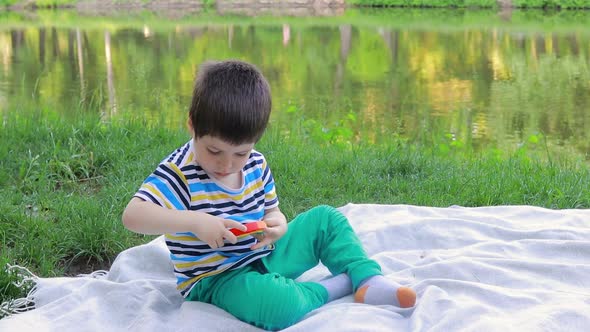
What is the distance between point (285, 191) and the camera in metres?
3.38

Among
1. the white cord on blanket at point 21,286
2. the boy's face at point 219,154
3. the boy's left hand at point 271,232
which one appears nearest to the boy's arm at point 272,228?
the boy's left hand at point 271,232

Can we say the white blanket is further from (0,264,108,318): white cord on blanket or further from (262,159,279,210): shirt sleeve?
(262,159,279,210): shirt sleeve

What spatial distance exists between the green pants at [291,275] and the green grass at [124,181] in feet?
2.62

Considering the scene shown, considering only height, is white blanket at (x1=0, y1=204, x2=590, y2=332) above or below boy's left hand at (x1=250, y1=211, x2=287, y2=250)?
below

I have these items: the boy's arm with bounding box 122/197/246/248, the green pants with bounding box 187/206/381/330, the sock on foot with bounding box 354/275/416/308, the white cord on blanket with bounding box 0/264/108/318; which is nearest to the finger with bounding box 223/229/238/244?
the boy's arm with bounding box 122/197/246/248

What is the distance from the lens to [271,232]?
205cm

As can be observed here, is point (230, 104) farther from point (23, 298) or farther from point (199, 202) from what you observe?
point (23, 298)

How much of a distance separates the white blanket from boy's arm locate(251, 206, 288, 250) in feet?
0.81

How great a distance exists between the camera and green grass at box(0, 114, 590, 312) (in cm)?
274

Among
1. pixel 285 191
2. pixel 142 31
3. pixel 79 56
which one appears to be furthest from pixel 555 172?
pixel 142 31

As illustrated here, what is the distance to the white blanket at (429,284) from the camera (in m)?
1.97

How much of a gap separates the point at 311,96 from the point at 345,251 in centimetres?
577

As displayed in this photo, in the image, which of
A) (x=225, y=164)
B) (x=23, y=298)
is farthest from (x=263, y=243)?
(x=23, y=298)

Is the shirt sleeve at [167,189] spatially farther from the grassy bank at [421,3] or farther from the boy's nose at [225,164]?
the grassy bank at [421,3]
